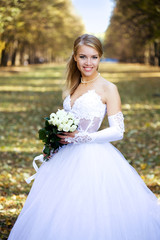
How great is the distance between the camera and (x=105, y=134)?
11.0ft

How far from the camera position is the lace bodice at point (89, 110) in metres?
3.45

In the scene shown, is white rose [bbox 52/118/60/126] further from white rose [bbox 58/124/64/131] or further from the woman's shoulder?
the woman's shoulder

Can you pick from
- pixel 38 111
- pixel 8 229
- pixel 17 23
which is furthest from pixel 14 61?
pixel 8 229

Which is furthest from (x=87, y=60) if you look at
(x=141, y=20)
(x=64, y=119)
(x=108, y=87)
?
(x=141, y=20)

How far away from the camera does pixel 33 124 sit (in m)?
11.5

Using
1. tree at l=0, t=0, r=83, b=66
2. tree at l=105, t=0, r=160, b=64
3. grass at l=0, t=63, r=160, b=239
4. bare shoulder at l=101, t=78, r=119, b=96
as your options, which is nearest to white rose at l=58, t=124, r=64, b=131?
bare shoulder at l=101, t=78, r=119, b=96

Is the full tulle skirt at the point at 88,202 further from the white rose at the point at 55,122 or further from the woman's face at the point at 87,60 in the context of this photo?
the woman's face at the point at 87,60

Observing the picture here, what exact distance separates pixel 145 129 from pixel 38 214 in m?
7.86

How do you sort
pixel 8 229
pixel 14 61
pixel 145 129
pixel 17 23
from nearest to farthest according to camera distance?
pixel 8 229
pixel 145 129
pixel 17 23
pixel 14 61

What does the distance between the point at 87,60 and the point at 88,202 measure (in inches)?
56.8

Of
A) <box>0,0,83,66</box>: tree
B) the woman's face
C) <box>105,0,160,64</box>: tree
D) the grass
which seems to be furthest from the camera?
<box>0,0,83,66</box>: tree

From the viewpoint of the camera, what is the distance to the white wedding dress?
3113 mm

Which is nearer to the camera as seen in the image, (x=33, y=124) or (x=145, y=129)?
(x=145, y=129)

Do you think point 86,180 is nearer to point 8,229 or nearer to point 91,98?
point 91,98
